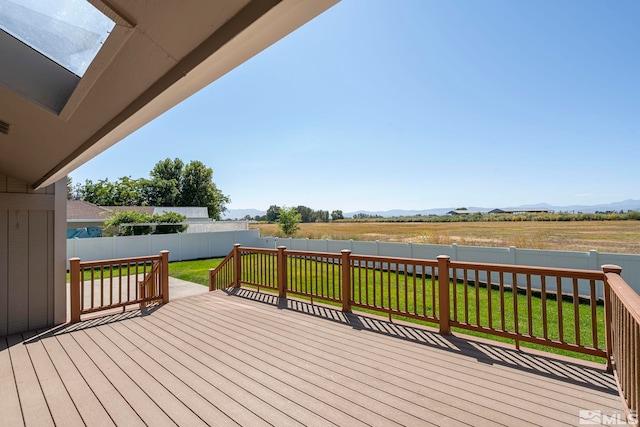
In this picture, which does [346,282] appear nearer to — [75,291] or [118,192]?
[75,291]

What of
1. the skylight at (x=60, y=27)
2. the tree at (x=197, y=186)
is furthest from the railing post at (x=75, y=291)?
the tree at (x=197, y=186)

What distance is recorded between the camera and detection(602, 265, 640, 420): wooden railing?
167 centimetres

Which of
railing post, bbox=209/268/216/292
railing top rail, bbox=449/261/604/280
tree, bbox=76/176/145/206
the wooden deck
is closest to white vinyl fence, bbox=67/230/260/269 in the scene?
railing post, bbox=209/268/216/292

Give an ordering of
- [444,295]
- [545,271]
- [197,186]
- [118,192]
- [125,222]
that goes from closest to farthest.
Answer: [545,271] < [444,295] < [125,222] < [118,192] < [197,186]

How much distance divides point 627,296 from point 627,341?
33 cm

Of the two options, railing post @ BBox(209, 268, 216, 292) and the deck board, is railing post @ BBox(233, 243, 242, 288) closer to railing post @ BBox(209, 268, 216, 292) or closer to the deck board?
railing post @ BBox(209, 268, 216, 292)

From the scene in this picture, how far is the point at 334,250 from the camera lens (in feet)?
41.1

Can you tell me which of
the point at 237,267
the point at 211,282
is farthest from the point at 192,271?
the point at 237,267

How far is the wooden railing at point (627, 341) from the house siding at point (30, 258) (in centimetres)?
633

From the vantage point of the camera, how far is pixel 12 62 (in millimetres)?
1481

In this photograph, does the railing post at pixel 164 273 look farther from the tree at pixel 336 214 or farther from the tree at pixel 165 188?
the tree at pixel 336 214

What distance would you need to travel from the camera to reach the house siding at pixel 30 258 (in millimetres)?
3895

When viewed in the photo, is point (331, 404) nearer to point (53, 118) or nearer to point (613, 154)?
point (53, 118)

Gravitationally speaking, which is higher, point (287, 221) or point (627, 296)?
point (287, 221)
